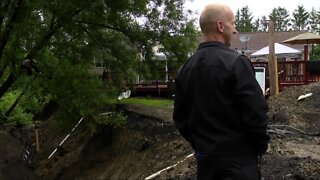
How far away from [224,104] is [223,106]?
0.01m

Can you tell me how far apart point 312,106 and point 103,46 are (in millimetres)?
5951

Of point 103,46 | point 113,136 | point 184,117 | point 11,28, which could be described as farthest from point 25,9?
point 184,117

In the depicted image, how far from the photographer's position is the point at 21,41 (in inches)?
454

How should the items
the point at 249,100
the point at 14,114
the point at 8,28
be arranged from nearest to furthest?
the point at 249,100 < the point at 8,28 < the point at 14,114

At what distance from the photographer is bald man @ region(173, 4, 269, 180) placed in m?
3.08

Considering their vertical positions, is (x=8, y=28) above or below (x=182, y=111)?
above

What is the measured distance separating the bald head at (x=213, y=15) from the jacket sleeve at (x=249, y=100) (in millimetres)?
305

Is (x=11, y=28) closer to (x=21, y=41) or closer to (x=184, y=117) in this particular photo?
(x=21, y=41)

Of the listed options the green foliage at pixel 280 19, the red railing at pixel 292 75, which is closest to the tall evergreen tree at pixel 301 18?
the green foliage at pixel 280 19

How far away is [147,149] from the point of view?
493 inches

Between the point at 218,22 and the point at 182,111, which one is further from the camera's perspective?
the point at 182,111

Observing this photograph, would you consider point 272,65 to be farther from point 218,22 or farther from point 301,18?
point 301,18

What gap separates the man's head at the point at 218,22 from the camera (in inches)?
128

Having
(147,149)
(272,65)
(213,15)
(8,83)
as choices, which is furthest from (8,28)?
(213,15)
